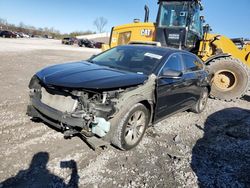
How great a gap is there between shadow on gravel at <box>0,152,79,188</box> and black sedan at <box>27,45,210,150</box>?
507 mm

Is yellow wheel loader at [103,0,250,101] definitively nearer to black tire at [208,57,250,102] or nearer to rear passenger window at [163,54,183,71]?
black tire at [208,57,250,102]

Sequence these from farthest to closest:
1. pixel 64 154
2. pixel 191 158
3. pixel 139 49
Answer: pixel 139 49
pixel 191 158
pixel 64 154

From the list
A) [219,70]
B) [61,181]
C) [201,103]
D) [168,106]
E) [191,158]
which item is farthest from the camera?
[219,70]

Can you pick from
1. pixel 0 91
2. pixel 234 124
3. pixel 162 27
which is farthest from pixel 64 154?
pixel 162 27

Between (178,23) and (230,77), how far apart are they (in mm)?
2638

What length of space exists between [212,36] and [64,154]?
695 cm

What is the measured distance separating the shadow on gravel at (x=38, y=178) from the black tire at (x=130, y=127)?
786mm

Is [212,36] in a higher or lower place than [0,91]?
higher

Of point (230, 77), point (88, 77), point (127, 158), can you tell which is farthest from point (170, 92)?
point (230, 77)

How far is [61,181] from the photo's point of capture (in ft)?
9.53

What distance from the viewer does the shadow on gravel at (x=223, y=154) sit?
11.0 ft

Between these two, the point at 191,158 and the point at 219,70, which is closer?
the point at 191,158

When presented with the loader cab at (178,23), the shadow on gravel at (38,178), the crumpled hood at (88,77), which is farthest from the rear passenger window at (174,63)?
the loader cab at (178,23)

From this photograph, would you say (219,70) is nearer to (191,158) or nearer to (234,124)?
(234,124)
